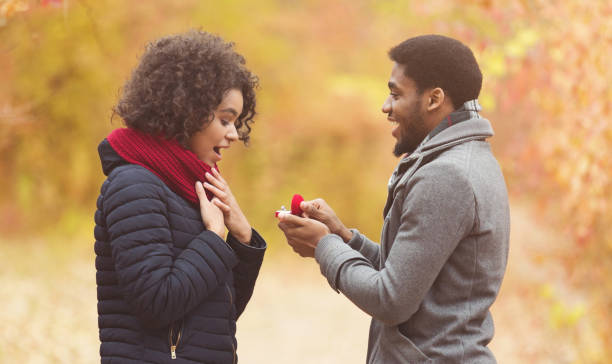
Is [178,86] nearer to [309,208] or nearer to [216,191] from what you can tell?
[216,191]

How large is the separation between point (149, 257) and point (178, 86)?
59 centimetres

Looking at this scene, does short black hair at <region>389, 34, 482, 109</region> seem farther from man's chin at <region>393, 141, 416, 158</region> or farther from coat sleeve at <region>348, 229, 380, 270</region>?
coat sleeve at <region>348, 229, 380, 270</region>

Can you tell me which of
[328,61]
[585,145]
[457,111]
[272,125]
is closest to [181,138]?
[457,111]

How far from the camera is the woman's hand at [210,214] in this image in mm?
2109

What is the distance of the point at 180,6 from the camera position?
10.0m

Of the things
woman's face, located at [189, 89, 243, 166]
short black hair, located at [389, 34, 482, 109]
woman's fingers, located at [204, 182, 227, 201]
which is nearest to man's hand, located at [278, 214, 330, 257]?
woman's fingers, located at [204, 182, 227, 201]

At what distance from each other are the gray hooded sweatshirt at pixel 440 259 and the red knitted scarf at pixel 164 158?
1.67ft

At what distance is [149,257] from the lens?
1.92 meters

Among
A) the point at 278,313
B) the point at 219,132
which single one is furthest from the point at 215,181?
the point at 278,313

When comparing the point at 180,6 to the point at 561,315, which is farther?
the point at 180,6

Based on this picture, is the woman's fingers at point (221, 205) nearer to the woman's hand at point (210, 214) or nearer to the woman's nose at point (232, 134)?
the woman's hand at point (210, 214)

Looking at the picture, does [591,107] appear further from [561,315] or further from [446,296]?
[446,296]

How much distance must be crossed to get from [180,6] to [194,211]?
8.53 metres

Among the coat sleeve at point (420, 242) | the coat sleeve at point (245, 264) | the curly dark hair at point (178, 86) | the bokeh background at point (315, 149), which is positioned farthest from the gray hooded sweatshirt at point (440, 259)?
the bokeh background at point (315, 149)
